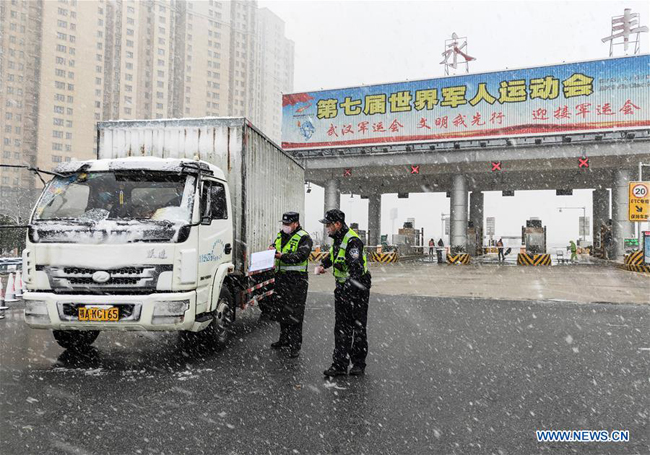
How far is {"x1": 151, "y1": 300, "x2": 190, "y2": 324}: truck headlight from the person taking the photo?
521cm

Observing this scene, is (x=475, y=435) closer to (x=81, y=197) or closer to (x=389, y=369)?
(x=389, y=369)

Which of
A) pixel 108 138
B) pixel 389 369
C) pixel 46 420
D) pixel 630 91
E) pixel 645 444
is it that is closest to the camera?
pixel 645 444

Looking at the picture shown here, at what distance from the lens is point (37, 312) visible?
5.23 meters

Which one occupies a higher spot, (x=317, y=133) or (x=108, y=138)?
(x=317, y=133)

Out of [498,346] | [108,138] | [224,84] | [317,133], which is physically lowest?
[498,346]

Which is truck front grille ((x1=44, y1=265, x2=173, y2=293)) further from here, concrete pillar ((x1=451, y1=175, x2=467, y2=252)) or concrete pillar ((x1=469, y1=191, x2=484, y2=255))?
concrete pillar ((x1=469, y1=191, x2=484, y2=255))

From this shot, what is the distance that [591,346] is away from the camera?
6832 mm

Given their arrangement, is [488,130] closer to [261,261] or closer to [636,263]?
[636,263]

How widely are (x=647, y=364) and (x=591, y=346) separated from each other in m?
1.01

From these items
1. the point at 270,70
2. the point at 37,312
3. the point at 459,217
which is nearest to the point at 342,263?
the point at 37,312

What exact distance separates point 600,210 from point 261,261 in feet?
121

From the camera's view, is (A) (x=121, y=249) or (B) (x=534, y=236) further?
(B) (x=534, y=236)

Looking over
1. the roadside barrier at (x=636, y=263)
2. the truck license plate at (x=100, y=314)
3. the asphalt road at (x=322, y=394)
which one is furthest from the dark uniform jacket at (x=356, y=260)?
the roadside barrier at (x=636, y=263)

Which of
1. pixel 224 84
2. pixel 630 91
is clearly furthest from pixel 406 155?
pixel 224 84
